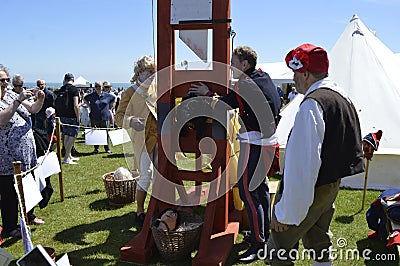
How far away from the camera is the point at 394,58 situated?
280 inches

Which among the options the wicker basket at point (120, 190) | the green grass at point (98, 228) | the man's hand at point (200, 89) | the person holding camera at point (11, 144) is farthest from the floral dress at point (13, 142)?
the man's hand at point (200, 89)

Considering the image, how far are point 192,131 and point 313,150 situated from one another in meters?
1.71

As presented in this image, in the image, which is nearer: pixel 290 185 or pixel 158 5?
pixel 290 185

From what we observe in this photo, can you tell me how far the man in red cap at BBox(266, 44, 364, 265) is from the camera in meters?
2.09

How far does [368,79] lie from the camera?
656 cm

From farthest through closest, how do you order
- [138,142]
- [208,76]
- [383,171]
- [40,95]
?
[383,171]
[138,142]
[40,95]
[208,76]

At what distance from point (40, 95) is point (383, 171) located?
4854 millimetres

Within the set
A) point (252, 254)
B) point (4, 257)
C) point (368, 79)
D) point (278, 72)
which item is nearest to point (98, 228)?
point (252, 254)

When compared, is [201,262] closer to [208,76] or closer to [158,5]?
[208,76]

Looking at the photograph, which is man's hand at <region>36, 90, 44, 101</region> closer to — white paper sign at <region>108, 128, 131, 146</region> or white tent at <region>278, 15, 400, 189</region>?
white paper sign at <region>108, 128, 131, 146</region>

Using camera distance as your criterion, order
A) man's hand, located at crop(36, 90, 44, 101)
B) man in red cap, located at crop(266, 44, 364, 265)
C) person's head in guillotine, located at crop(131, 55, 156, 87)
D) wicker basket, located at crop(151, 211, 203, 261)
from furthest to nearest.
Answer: person's head in guillotine, located at crop(131, 55, 156, 87), man's hand, located at crop(36, 90, 44, 101), wicker basket, located at crop(151, 211, 203, 261), man in red cap, located at crop(266, 44, 364, 265)

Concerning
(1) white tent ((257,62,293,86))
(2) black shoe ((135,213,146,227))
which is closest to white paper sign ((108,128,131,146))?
(2) black shoe ((135,213,146,227))

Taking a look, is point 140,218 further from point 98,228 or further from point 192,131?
point 192,131

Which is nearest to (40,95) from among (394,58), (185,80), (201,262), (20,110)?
(20,110)
